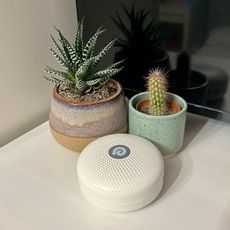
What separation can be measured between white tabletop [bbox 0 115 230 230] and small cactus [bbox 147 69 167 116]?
11cm

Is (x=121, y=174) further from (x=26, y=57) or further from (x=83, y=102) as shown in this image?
(x=26, y=57)

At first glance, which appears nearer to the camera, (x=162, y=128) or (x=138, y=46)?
(x=162, y=128)

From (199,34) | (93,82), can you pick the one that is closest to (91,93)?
(93,82)

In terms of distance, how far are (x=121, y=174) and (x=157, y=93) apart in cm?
18

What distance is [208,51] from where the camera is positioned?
2.18 feet

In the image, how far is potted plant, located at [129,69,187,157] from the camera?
2.08ft

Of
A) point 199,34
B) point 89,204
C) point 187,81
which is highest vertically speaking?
point 199,34

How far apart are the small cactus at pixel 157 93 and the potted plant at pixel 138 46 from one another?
0.35 feet

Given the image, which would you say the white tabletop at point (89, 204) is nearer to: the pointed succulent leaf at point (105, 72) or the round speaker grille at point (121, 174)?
the round speaker grille at point (121, 174)

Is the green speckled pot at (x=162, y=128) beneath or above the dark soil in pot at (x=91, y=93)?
beneath

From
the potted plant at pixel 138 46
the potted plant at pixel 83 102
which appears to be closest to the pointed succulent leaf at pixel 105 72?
the potted plant at pixel 83 102

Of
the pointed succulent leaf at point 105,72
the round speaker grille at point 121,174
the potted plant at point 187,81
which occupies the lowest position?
the round speaker grille at point 121,174

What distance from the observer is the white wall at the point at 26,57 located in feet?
2.35

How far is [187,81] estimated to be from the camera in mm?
726
